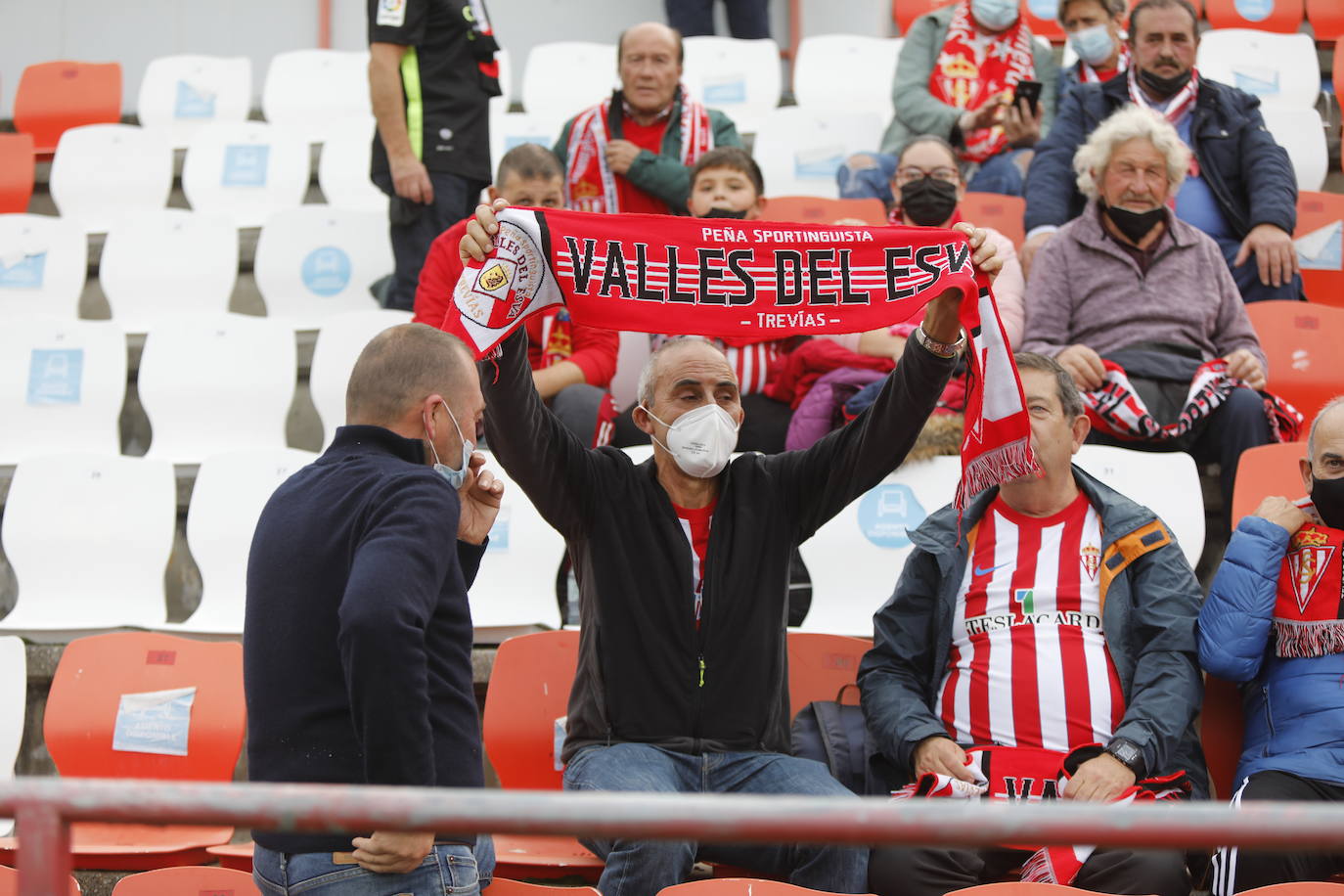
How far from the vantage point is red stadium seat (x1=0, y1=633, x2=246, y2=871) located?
335 cm

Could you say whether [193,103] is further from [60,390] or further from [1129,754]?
[1129,754]

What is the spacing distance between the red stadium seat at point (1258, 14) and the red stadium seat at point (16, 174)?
586 cm

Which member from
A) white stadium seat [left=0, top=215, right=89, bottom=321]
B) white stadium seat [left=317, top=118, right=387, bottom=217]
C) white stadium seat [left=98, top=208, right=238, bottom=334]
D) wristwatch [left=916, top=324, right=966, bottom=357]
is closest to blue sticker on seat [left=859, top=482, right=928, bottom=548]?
wristwatch [left=916, top=324, right=966, bottom=357]

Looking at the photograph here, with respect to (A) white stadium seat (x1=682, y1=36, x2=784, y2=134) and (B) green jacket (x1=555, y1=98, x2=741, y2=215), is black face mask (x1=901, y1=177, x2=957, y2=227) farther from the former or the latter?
(A) white stadium seat (x1=682, y1=36, x2=784, y2=134)

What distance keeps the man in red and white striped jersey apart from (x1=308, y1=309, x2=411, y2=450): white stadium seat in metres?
2.20

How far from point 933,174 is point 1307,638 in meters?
2.29

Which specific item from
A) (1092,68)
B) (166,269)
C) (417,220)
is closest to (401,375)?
(417,220)

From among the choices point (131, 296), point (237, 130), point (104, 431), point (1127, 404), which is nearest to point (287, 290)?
point (131, 296)

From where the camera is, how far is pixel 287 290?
5.59m

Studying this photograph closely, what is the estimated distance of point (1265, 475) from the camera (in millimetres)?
3803

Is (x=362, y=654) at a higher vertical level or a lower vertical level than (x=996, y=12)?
lower

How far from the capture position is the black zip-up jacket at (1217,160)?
16.2ft

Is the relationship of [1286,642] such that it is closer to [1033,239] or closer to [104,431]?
[1033,239]

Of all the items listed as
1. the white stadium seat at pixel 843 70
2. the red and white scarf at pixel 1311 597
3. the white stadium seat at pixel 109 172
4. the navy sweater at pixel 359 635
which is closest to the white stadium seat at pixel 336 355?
the white stadium seat at pixel 109 172
